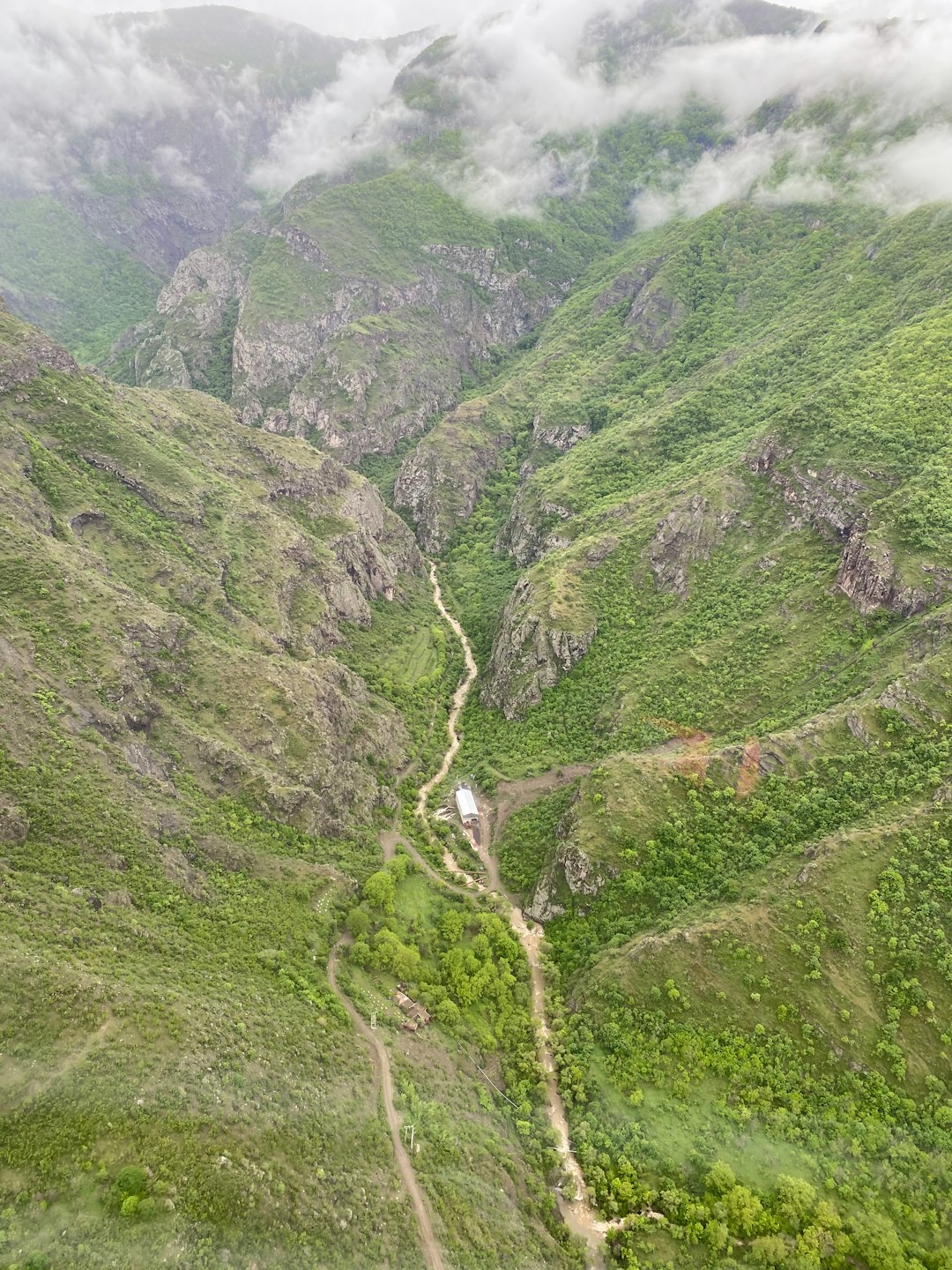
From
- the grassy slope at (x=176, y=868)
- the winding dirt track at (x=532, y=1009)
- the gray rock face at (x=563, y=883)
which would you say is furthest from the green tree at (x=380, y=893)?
the gray rock face at (x=563, y=883)

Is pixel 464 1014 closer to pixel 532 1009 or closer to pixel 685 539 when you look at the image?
pixel 532 1009

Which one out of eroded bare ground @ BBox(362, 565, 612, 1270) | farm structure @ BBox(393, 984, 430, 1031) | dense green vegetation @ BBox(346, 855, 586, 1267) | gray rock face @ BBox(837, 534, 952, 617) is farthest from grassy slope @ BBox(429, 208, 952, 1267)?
farm structure @ BBox(393, 984, 430, 1031)

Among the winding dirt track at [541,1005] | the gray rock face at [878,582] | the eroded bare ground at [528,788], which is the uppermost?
the gray rock face at [878,582]

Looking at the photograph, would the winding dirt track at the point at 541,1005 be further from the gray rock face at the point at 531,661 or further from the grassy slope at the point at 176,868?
the gray rock face at the point at 531,661

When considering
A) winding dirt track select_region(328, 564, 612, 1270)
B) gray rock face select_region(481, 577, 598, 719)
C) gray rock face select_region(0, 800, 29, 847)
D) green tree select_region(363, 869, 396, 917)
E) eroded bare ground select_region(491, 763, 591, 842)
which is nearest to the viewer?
winding dirt track select_region(328, 564, 612, 1270)

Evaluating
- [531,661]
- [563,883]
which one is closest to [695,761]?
[563,883]

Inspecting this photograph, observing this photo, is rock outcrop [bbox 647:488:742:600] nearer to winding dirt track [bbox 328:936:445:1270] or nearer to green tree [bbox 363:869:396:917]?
green tree [bbox 363:869:396:917]

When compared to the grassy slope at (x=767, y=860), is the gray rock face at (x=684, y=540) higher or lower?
higher
